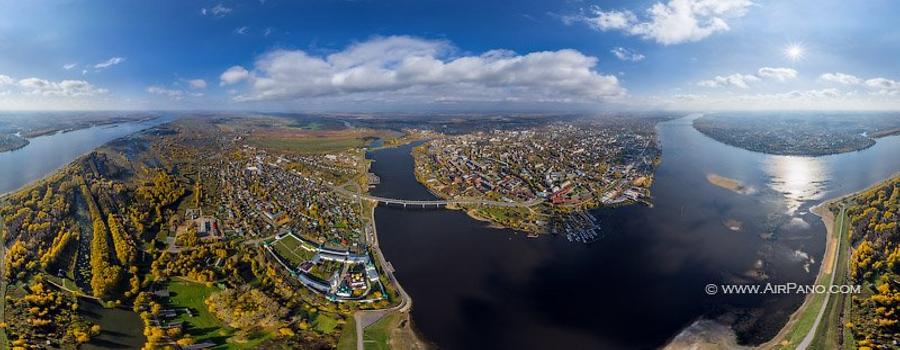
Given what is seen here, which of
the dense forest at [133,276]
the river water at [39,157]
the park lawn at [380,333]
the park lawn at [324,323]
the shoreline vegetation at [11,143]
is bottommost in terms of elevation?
the park lawn at [380,333]

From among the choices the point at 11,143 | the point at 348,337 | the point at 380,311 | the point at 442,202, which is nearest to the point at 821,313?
the point at 380,311

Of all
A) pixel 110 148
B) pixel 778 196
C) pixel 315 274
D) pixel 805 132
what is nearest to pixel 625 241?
pixel 315 274

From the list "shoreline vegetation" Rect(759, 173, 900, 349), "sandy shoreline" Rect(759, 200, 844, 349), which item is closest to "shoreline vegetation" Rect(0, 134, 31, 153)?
"sandy shoreline" Rect(759, 200, 844, 349)

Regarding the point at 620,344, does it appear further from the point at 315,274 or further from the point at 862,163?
the point at 862,163

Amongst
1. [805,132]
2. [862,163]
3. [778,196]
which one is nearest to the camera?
[778,196]

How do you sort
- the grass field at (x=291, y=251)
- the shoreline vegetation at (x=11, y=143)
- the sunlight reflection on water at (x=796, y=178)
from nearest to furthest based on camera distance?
the grass field at (x=291, y=251), the sunlight reflection on water at (x=796, y=178), the shoreline vegetation at (x=11, y=143)

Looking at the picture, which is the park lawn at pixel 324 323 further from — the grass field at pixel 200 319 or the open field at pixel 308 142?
the open field at pixel 308 142

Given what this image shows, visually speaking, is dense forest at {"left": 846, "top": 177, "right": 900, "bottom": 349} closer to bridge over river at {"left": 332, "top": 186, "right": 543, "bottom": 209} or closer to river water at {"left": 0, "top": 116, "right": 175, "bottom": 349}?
bridge over river at {"left": 332, "top": 186, "right": 543, "bottom": 209}

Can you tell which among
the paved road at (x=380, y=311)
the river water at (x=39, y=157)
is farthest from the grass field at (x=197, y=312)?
the river water at (x=39, y=157)
